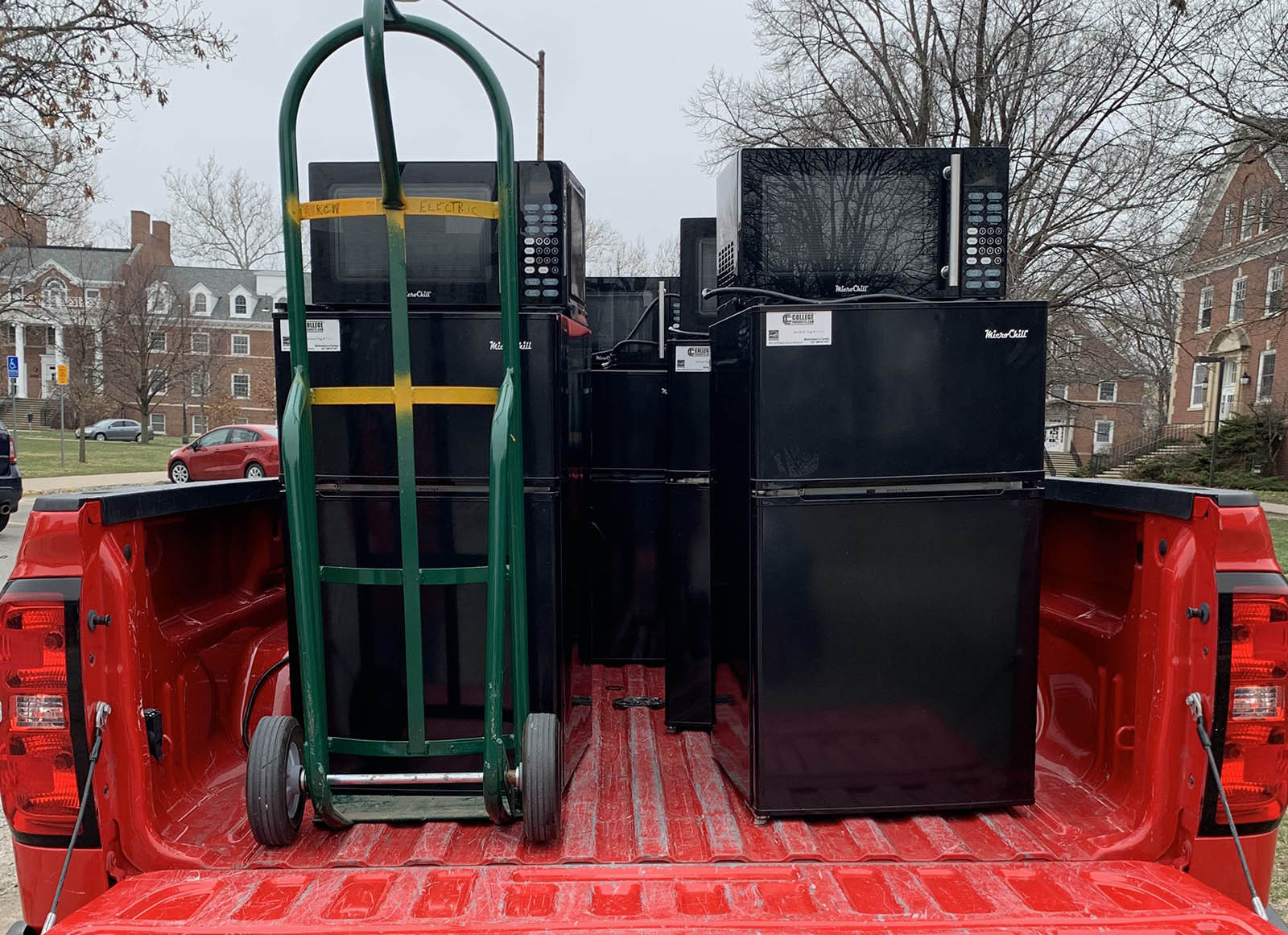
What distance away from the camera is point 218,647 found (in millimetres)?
2416

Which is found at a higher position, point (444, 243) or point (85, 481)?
point (444, 243)

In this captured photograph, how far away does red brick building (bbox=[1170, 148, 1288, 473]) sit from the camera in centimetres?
1614

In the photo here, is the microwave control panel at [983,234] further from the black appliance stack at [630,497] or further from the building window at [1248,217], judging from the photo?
the building window at [1248,217]

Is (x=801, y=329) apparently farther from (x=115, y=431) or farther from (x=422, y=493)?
(x=115, y=431)

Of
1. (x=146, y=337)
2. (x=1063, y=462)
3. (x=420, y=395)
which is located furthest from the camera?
(x=1063, y=462)

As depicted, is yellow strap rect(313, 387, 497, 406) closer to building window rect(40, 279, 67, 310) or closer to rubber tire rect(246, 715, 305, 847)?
rubber tire rect(246, 715, 305, 847)

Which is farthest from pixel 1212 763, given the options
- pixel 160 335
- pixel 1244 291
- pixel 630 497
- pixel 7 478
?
pixel 160 335

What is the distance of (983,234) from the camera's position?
2449 millimetres

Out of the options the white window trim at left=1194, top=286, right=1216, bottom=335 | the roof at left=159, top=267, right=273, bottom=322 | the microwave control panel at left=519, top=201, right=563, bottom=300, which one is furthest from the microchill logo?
the roof at left=159, top=267, right=273, bottom=322

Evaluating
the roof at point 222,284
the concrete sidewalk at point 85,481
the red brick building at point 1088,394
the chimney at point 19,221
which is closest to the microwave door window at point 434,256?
the red brick building at point 1088,394

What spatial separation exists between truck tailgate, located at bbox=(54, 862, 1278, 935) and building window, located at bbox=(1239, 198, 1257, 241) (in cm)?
1776

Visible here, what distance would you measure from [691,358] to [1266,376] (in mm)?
32584

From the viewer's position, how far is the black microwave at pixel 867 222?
96.2 inches

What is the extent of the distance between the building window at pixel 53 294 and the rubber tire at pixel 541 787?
37061 mm
